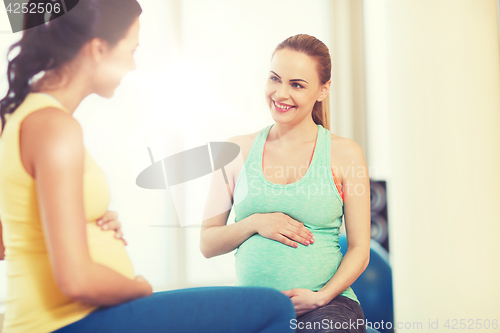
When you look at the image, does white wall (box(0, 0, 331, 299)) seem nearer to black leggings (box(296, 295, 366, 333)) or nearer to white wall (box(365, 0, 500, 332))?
white wall (box(365, 0, 500, 332))

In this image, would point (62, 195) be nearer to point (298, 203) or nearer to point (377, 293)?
point (298, 203)

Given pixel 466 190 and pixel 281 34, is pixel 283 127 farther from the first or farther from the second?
pixel 281 34

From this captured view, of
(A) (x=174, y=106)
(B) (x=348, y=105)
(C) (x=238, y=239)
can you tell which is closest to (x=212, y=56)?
(A) (x=174, y=106)

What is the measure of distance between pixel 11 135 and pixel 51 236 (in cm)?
15

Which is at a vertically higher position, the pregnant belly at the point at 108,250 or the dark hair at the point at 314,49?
the dark hair at the point at 314,49

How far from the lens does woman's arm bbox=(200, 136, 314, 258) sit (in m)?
0.91

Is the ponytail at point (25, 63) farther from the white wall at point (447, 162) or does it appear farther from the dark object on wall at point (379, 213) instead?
the dark object on wall at point (379, 213)

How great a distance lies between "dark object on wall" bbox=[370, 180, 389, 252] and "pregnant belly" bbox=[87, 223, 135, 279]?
149 cm

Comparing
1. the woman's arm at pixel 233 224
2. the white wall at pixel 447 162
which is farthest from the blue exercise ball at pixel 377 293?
the woman's arm at pixel 233 224

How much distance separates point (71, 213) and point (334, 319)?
606 millimetres

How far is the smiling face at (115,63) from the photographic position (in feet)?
1.82

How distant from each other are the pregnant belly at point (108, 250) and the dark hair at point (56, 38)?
0.73ft

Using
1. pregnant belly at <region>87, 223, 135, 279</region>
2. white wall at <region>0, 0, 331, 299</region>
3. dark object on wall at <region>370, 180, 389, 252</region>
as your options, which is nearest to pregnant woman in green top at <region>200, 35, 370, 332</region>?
pregnant belly at <region>87, 223, 135, 279</region>

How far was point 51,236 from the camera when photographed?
442 millimetres
